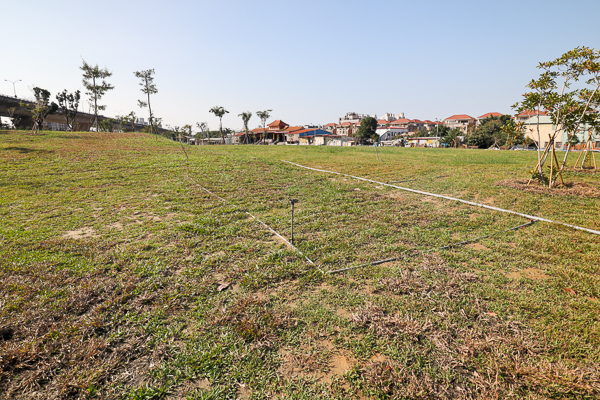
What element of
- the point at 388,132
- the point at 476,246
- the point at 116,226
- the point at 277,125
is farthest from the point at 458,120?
the point at 116,226

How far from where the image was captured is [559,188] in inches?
346

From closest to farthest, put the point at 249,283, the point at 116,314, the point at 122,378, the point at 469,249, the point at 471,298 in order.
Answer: the point at 122,378, the point at 116,314, the point at 471,298, the point at 249,283, the point at 469,249

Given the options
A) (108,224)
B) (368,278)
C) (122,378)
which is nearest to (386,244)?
(368,278)

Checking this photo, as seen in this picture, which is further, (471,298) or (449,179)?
(449,179)

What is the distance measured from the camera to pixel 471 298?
3.22 metres

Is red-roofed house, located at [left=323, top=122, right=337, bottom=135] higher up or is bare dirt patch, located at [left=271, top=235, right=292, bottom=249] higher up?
red-roofed house, located at [left=323, top=122, right=337, bottom=135]

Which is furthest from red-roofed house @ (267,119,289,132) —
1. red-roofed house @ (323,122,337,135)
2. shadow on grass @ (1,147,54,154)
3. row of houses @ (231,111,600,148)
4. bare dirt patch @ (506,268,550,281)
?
bare dirt patch @ (506,268,550,281)

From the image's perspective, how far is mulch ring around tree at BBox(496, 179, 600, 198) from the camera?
8133 mm

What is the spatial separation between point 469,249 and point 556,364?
2412mm

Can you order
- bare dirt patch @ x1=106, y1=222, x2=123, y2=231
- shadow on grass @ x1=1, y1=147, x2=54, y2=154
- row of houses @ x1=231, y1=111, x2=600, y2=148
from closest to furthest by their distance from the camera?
bare dirt patch @ x1=106, y1=222, x2=123, y2=231, shadow on grass @ x1=1, y1=147, x2=54, y2=154, row of houses @ x1=231, y1=111, x2=600, y2=148

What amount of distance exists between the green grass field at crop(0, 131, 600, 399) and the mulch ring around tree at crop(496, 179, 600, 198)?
6.62 ft

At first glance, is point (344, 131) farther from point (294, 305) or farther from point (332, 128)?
point (294, 305)

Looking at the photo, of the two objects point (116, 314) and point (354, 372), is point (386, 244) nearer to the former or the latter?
point (354, 372)

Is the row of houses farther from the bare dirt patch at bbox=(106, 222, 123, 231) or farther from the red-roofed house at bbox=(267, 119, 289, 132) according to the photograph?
the bare dirt patch at bbox=(106, 222, 123, 231)
